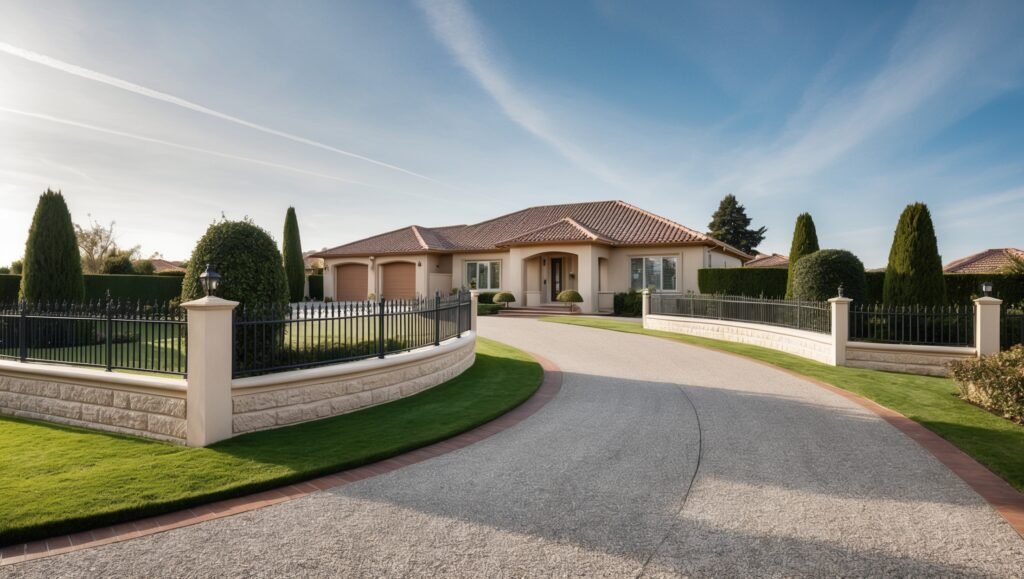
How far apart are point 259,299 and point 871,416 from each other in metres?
9.00

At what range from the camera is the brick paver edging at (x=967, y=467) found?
4.05 m

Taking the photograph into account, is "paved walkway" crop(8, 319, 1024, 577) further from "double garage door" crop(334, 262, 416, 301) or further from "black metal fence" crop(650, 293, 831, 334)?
"double garage door" crop(334, 262, 416, 301)

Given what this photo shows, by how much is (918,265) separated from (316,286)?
112ft

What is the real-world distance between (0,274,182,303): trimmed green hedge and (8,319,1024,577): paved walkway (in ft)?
68.4

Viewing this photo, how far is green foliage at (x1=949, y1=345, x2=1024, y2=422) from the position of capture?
7.02m

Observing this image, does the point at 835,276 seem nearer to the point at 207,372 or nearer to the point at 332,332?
the point at 332,332

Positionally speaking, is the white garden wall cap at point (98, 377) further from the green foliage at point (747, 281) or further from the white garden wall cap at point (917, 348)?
the green foliage at point (747, 281)

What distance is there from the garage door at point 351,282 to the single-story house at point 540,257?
68 mm

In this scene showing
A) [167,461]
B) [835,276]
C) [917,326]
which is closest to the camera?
[167,461]

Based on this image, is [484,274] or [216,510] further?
[484,274]

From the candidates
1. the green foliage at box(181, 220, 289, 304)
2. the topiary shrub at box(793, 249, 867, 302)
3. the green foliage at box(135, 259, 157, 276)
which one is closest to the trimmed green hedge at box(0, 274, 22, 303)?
the green foliage at box(135, 259, 157, 276)

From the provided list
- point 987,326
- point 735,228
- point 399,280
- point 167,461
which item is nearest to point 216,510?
point 167,461

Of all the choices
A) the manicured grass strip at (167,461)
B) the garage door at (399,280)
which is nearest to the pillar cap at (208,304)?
the manicured grass strip at (167,461)

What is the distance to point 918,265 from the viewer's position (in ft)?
41.4
